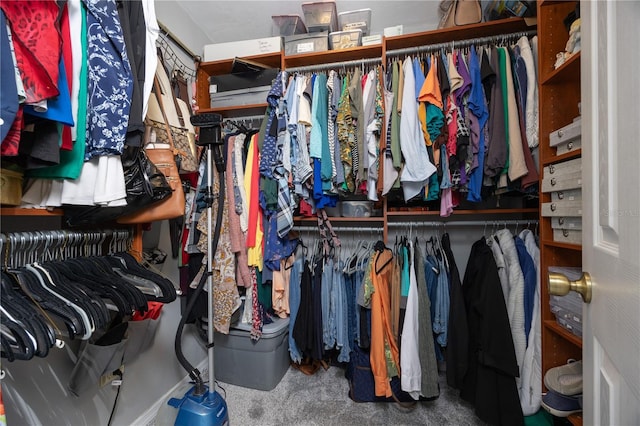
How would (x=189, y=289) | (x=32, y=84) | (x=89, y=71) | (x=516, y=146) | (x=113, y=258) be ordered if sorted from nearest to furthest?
(x=32, y=84) → (x=89, y=71) → (x=113, y=258) → (x=516, y=146) → (x=189, y=289)

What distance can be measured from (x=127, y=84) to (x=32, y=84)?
284 mm

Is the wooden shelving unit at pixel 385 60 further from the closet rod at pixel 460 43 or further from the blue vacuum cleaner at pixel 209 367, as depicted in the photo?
the blue vacuum cleaner at pixel 209 367

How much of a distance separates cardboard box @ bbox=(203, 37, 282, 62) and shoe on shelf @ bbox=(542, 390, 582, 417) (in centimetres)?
229

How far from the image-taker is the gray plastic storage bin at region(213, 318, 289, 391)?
1.67m

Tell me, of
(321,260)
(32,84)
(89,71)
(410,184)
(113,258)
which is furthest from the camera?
(321,260)

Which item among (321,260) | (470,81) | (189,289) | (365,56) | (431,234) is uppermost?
(365,56)

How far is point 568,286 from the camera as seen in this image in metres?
0.50

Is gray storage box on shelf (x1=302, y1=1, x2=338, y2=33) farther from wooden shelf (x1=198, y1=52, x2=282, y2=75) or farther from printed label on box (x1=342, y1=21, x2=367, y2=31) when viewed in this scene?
wooden shelf (x1=198, y1=52, x2=282, y2=75)

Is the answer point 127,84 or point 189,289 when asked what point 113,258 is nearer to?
point 127,84

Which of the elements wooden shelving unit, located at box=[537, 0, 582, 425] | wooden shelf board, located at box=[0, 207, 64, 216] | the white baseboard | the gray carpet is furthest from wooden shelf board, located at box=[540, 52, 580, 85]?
the white baseboard

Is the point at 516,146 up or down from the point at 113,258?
up

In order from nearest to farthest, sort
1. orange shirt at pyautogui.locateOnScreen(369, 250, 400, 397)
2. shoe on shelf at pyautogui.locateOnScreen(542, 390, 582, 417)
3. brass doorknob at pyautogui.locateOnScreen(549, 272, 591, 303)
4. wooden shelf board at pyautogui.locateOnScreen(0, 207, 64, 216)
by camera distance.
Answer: brass doorknob at pyautogui.locateOnScreen(549, 272, 591, 303), wooden shelf board at pyautogui.locateOnScreen(0, 207, 64, 216), shoe on shelf at pyautogui.locateOnScreen(542, 390, 582, 417), orange shirt at pyautogui.locateOnScreen(369, 250, 400, 397)

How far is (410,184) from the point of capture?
1489mm

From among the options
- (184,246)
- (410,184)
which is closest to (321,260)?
(410,184)
